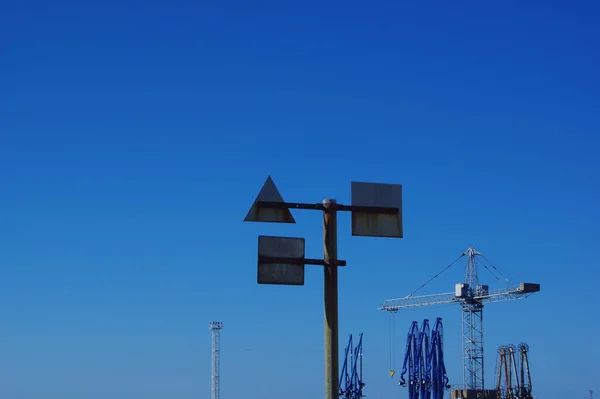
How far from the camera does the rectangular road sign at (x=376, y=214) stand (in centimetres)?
1242

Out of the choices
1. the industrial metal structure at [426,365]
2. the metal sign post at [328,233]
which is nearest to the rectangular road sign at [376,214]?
the metal sign post at [328,233]

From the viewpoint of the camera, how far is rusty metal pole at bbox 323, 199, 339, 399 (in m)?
11.9

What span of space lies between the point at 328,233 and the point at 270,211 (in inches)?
33.0

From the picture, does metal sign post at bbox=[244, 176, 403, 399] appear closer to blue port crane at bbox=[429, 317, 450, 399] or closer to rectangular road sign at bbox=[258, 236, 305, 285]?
rectangular road sign at bbox=[258, 236, 305, 285]

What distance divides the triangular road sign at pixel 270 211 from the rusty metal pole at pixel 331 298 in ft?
1.71

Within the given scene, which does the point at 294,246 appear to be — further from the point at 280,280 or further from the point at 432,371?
the point at 432,371

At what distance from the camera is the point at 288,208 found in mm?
12398

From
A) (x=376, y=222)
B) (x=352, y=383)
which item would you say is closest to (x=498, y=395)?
(x=352, y=383)

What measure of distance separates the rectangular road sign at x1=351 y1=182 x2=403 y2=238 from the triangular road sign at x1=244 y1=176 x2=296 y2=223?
2.92ft

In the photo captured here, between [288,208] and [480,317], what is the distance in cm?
11463

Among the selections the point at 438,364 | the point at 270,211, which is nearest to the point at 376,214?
the point at 270,211

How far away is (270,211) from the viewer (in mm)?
12422

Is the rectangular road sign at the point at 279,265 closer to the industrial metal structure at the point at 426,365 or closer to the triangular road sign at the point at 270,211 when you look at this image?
the triangular road sign at the point at 270,211

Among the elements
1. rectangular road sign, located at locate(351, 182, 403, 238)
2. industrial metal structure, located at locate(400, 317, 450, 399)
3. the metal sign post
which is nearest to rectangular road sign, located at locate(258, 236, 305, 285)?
the metal sign post
